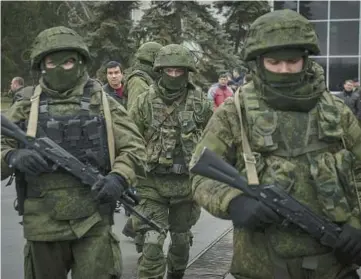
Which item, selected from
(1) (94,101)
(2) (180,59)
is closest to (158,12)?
(2) (180,59)

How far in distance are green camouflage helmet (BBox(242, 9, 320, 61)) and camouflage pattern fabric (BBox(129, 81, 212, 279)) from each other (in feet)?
7.59

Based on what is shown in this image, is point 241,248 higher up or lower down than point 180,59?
lower down

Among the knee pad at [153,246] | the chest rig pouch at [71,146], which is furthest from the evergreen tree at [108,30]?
the chest rig pouch at [71,146]

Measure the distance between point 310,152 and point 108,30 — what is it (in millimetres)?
17004

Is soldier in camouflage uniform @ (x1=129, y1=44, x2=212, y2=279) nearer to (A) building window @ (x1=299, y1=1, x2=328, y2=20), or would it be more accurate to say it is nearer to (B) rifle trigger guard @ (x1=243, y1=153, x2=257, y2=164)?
(B) rifle trigger guard @ (x1=243, y1=153, x2=257, y2=164)

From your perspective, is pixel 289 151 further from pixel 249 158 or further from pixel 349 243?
pixel 349 243

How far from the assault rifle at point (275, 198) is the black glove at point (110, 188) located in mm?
829

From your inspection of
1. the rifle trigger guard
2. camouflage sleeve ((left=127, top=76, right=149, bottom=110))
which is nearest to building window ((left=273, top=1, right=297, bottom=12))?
camouflage sleeve ((left=127, top=76, right=149, bottom=110))

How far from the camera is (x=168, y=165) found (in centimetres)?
558

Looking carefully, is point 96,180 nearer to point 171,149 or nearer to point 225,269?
point 171,149

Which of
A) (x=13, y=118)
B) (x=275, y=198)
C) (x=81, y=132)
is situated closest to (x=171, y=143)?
(x=81, y=132)

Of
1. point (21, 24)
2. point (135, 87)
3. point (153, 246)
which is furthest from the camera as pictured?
point (21, 24)

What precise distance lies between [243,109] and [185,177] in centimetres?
237

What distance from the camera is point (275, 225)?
3.28 metres
